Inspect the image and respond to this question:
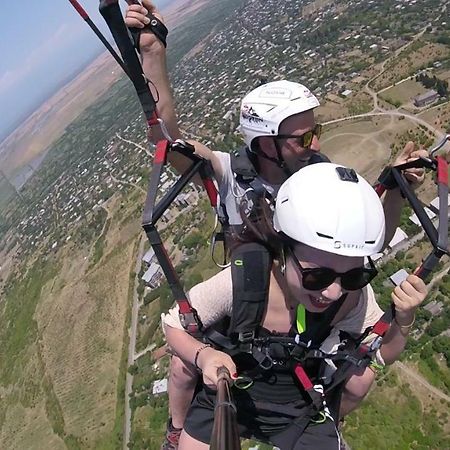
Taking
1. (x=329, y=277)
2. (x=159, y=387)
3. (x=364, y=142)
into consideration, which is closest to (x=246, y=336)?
(x=329, y=277)

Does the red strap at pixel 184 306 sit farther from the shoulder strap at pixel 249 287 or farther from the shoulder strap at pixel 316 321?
the shoulder strap at pixel 316 321

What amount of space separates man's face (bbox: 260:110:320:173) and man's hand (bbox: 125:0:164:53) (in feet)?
2.24

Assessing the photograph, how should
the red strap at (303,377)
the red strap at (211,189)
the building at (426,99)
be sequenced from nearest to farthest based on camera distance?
the red strap at (303,377)
the red strap at (211,189)
the building at (426,99)

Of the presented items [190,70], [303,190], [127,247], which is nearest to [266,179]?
[303,190]

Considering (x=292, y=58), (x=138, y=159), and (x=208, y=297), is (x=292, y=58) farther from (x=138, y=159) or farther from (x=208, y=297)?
(x=208, y=297)

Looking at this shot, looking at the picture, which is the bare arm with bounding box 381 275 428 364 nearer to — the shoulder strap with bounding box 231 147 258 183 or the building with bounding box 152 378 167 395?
the shoulder strap with bounding box 231 147 258 183

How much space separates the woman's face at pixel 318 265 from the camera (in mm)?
1688

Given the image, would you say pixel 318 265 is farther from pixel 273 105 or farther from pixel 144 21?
pixel 144 21

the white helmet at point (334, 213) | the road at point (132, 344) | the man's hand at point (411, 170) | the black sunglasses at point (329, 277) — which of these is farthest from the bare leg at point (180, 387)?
the road at point (132, 344)

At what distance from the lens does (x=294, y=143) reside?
2.27 metres

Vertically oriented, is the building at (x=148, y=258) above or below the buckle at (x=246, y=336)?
below

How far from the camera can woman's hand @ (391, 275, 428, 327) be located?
1.70 metres

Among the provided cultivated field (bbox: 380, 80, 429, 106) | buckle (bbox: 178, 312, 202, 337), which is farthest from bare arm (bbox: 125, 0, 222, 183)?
cultivated field (bbox: 380, 80, 429, 106)

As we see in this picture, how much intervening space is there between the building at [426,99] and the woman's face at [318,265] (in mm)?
28673
